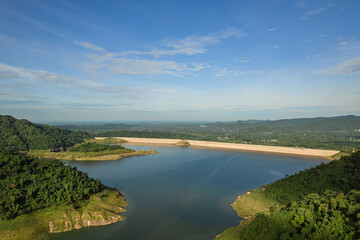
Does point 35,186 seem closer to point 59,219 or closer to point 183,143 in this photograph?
point 59,219

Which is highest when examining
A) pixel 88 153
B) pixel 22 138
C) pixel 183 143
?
pixel 22 138

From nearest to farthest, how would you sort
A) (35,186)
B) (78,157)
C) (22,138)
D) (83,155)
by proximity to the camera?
(35,186)
(78,157)
(83,155)
(22,138)

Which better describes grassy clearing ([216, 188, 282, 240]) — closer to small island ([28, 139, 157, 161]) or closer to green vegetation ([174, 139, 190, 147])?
small island ([28, 139, 157, 161])

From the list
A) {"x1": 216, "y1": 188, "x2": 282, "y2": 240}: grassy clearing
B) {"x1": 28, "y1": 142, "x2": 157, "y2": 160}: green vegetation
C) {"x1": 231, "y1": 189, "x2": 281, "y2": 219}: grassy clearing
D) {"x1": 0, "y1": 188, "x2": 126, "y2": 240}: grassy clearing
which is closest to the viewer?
{"x1": 0, "y1": 188, "x2": 126, "y2": 240}: grassy clearing

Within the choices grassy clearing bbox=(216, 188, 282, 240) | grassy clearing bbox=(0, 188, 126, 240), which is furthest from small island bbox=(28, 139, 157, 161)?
grassy clearing bbox=(216, 188, 282, 240)

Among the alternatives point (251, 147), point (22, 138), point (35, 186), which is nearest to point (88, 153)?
point (22, 138)
